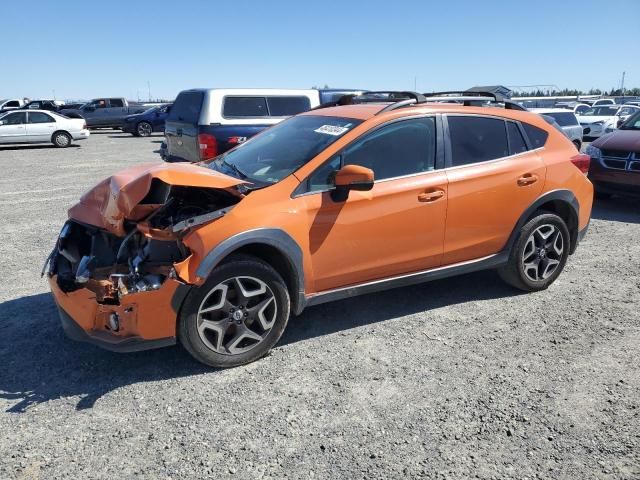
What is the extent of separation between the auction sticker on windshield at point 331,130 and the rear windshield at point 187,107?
210 inches

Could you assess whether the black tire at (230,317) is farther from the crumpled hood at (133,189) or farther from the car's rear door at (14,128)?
the car's rear door at (14,128)

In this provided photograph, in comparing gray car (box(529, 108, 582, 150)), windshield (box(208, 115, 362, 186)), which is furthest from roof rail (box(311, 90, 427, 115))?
gray car (box(529, 108, 582, 150))

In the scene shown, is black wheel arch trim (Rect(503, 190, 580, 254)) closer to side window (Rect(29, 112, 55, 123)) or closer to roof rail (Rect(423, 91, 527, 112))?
roof rail (Rect(423, 91, 527, 112))

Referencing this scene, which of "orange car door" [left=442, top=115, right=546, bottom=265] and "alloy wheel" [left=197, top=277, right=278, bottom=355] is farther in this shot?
"orange car door" [left=442, top=115, right=546, bottom=265]

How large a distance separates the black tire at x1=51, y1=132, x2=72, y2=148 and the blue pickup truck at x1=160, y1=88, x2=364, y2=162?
38.8ft

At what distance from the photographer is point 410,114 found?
4.05 meters

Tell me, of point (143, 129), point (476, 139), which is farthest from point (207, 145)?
point (143, 129)

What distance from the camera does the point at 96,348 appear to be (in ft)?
12.3

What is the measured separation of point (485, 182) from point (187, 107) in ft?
22.4

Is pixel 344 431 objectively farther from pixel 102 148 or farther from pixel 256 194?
pixel 102 148

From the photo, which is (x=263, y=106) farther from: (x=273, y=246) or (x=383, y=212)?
(x=273, y=246)

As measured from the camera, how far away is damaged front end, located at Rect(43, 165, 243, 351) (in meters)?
3.11

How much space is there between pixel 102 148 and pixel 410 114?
18242 millimetres

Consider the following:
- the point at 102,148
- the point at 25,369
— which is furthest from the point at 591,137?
the point at 25,369
